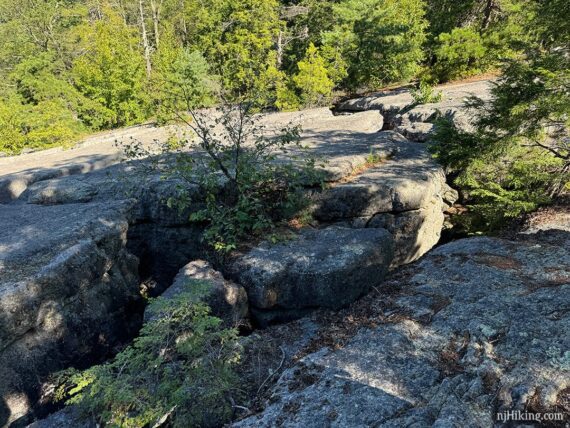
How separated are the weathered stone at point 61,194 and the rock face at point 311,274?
14.0 ft

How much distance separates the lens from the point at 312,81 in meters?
18.8

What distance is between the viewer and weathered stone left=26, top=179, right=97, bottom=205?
27.8 feet

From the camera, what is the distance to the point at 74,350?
230 inches

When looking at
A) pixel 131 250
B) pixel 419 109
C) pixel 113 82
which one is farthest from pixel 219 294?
pixel 113 82

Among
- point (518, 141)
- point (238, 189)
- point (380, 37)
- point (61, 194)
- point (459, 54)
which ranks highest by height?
point (380, 37)

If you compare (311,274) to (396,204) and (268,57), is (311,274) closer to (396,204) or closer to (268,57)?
(396,204)

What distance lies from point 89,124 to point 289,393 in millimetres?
27083

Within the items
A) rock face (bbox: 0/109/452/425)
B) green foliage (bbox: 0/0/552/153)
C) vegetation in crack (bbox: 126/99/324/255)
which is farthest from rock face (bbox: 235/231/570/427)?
green foliage (bbox: 0/0/552/153)

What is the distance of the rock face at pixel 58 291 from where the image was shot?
5102 millimetres

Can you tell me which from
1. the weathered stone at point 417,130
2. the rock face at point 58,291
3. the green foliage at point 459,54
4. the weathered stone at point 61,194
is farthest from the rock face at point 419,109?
the weathered stone at point 61,194

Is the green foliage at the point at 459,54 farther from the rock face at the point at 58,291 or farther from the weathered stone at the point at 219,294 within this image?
the rock face at the point at 58,291

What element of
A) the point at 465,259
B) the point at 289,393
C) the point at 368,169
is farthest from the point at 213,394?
the point at 368,169

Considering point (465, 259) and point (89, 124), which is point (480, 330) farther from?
point (89, 124)

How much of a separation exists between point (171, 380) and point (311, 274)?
2.50 metres
